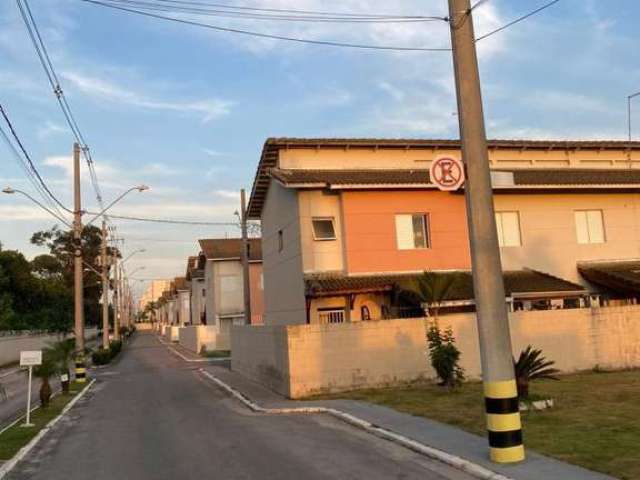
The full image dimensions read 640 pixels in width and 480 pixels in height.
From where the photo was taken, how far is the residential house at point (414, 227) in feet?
84.7

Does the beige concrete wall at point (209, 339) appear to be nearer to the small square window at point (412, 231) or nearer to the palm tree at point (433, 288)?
the small square window at point (412, 231)

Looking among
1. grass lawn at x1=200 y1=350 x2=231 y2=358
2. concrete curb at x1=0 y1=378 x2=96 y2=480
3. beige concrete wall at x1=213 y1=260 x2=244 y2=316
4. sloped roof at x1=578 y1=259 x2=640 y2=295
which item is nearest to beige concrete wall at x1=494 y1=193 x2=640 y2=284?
sloped roof at x1=578 y1=259 x2=640 y2=295

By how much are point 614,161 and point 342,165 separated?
12990mm

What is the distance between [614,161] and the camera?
3312cm

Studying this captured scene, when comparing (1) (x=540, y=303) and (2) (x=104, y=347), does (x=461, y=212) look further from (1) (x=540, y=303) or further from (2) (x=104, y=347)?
(2) (x=104, y=347)

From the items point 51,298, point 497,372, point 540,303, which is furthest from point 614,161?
point 51,298

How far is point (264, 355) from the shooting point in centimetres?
2322

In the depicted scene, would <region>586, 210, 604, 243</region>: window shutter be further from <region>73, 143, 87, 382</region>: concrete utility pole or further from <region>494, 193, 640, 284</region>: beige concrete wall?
<region>73, 143, 87, 382</region>: concrete utility pole

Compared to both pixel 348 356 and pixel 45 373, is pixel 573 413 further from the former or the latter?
pixel 45 373

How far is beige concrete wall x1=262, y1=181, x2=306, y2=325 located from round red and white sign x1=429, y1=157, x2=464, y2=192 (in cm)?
1626

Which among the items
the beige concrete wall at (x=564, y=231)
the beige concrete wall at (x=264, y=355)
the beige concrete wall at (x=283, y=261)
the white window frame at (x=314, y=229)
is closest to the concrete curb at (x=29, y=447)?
the beige concrete wall at (x=264, y=355)

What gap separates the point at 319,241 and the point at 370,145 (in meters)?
5.22

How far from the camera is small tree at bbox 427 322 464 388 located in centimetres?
1797

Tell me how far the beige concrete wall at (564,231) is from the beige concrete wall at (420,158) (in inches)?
139
